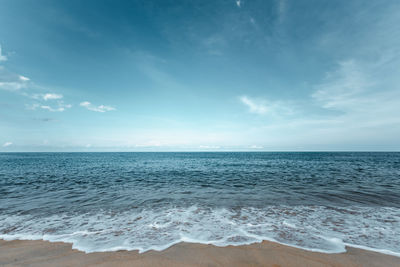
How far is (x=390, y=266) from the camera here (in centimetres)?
384

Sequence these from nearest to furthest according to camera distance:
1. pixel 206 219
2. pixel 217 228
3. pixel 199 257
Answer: pixel 199 257
pixel 217 228
pixel 206 219

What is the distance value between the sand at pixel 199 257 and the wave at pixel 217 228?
0.93 ft

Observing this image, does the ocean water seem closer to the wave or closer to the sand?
the wave

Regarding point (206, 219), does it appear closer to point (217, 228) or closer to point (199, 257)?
point (217, 228)

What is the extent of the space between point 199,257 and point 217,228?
2033 mm

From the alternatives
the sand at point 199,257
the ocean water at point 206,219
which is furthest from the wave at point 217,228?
the sand at point 199,257

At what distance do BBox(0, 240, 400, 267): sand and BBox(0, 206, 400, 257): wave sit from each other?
0.28m

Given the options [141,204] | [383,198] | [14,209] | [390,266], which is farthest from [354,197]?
[14,209]

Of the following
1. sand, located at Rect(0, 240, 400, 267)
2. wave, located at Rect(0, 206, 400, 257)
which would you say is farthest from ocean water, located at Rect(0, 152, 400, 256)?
sand, located at Rect(0, 240, 400, 267)

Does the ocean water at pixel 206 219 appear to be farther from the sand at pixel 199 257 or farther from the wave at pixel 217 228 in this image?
the sand at pixel 199 257

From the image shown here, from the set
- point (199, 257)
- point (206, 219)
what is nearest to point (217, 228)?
point (206, 219)

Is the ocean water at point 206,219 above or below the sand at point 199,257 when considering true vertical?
below

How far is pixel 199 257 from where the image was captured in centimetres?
415

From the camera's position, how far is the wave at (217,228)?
495 cm
